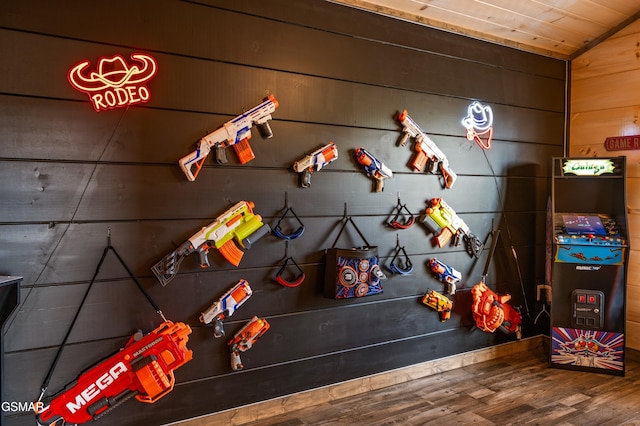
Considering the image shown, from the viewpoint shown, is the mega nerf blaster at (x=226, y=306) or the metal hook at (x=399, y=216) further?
the metal hook at (x=399, y=216)

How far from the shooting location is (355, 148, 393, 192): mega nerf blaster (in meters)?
2.61

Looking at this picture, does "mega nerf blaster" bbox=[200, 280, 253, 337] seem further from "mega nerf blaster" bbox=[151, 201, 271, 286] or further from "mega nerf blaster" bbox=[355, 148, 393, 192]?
"mega nerf blaster" bbox=[355, 148, 393, 192]

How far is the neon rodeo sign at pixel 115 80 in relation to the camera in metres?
1.93

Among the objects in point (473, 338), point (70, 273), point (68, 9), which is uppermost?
point (68, 9)

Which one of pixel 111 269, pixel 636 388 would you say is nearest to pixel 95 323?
pixel 111 269

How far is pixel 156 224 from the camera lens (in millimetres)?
2113

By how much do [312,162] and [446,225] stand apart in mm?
1071

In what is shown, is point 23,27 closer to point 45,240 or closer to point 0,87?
point 0,87

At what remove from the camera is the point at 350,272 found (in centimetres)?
250

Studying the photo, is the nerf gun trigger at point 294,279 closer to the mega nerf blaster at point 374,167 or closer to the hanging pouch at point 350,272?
the hanging pouch at point 350,272

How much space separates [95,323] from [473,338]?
A: 8.00ft

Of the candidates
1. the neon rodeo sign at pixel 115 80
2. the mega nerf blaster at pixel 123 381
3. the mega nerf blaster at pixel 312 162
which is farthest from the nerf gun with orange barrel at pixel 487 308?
the neon rodeo sign at pixel 115 80

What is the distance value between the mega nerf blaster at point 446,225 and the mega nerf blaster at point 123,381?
1.68m

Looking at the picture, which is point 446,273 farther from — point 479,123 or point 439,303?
point 479,123
